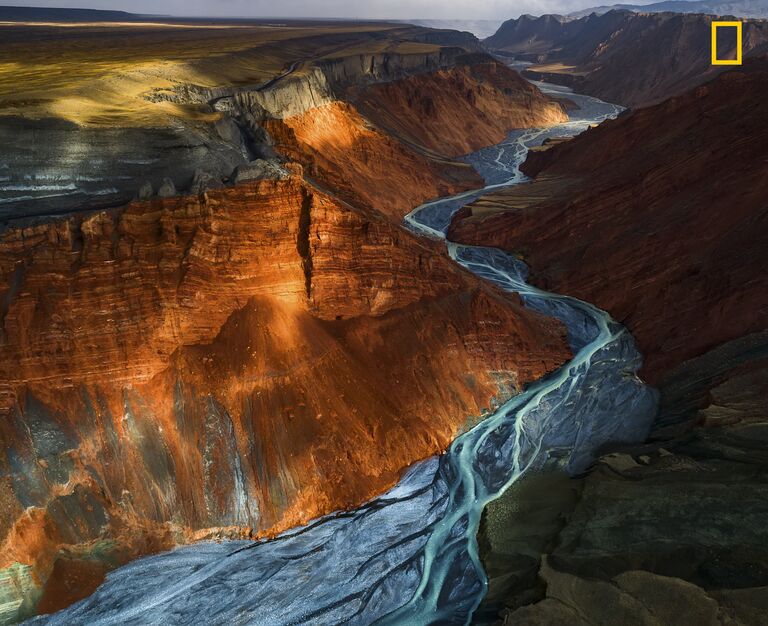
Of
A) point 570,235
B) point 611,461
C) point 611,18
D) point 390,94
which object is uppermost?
point 611,18

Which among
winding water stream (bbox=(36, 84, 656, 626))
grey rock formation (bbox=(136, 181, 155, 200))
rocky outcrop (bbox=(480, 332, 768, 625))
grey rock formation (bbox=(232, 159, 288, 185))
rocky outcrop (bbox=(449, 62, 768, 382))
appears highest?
grey rock formation (bbox=(232, 159, 288, 185))

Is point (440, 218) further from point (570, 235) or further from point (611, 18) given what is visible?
point (611, 18)

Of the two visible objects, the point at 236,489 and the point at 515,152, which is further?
the point at 515,152

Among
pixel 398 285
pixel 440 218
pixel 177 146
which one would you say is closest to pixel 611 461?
pixel 398 285

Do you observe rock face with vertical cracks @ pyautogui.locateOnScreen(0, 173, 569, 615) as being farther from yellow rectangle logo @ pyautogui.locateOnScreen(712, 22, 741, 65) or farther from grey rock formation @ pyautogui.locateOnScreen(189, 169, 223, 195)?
yellow rectangle logo @ pyautogui.locateOnScreen(712, 22, 741, 65)

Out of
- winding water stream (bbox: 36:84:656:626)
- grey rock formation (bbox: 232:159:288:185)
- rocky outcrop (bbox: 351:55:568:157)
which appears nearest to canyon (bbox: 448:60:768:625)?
winding water stream (bbox: 36:84:656:626)

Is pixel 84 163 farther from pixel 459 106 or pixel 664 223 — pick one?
pixel 459 106
